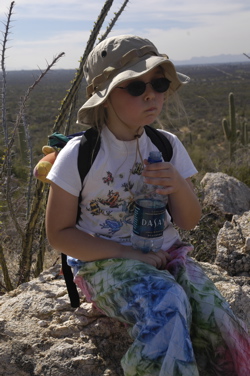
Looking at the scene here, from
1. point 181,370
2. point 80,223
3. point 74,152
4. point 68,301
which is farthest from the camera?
point 68,301

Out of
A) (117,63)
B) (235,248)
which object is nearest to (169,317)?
(117,63)

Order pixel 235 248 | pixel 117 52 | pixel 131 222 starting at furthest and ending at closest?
pixel 235 248
pixel 131 222
pixel 117 52

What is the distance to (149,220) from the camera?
167cm

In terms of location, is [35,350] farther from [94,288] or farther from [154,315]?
[154,315]

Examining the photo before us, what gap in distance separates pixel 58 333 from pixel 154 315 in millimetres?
656

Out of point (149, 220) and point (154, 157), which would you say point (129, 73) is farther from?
point (149, 220)

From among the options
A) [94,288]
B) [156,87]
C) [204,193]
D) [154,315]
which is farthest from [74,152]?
[204,193]

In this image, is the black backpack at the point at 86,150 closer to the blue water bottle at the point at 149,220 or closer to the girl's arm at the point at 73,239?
the girl's arm at the point at 73,239

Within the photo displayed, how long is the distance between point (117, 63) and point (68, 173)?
0.51 m

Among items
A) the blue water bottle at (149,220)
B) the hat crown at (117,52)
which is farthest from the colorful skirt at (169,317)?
the hat crown at (117,52)

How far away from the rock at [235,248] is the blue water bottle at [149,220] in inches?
37.9

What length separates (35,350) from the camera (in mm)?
1799

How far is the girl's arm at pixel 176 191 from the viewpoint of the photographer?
168cm

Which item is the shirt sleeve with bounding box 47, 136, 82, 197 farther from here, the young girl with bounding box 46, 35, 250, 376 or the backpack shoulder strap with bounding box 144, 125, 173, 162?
the backpack shoulder strap with bounding box 144, 125, 173, 162
